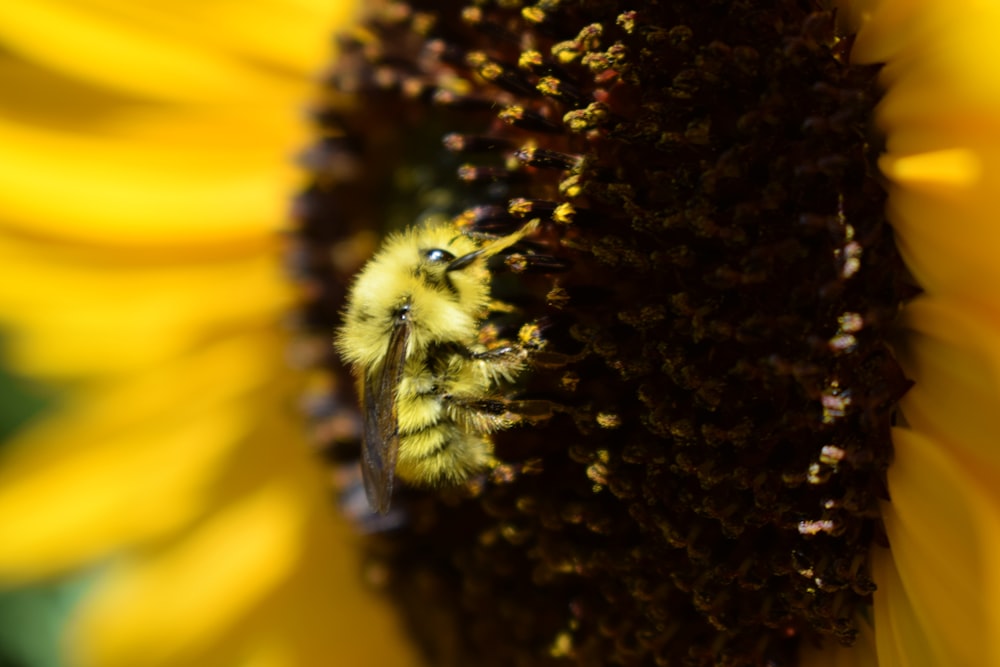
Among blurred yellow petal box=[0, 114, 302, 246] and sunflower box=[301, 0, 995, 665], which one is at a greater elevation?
blurred yellow petal box=[0, 114, 302, 246]

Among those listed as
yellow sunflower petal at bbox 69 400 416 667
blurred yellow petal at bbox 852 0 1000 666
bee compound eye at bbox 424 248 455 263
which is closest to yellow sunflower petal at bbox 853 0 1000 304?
blurred yellow petal at bbox 852 0 1000 666

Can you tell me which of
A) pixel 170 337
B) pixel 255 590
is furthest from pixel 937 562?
pixel 170 337

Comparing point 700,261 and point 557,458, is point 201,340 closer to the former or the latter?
point 557,458

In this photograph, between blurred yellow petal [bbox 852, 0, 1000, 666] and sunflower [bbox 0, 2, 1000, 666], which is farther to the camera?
sunflower [bbox 0, 2, 1000, 666]

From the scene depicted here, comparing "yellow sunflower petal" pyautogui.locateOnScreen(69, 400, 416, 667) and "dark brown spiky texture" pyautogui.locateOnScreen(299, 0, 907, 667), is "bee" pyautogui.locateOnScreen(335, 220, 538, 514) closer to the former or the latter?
"dark brown spiky texture" pyautogui.locateOnScreen(299, 0, 907, 667)

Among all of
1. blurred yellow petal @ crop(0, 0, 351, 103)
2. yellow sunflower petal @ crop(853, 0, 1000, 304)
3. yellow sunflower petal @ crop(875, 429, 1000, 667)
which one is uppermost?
blurred yellow petal @ crop(0, 0, 351, 103)

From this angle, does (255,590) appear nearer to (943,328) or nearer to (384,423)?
(384,423)

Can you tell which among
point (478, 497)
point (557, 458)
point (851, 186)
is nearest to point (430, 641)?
point (478, 497)
